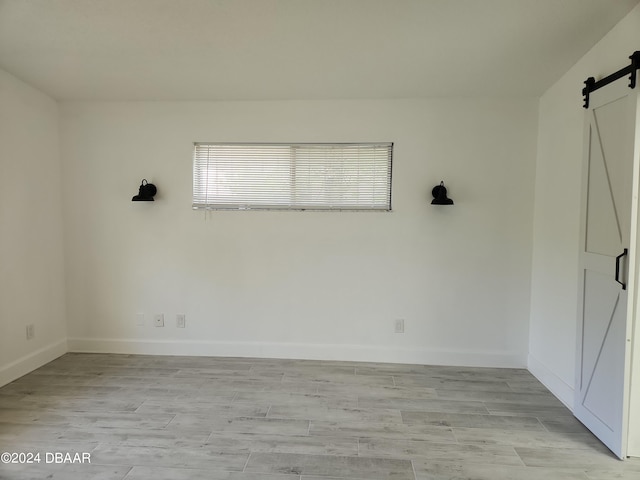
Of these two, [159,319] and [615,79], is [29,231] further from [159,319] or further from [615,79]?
[615,79]

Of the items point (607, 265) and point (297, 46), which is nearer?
point (607, 265)

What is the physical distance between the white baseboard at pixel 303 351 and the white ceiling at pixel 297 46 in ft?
7.71

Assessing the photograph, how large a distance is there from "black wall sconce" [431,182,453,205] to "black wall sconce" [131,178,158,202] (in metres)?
2.59

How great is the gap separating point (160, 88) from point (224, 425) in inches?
109

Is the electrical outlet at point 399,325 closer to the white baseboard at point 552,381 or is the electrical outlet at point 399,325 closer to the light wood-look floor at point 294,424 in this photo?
the light wood-look floor at point 294,424

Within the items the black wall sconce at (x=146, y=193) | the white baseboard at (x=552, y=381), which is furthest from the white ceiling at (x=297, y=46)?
the white baseboard at (x=552, y=381)

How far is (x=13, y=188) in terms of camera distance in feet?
9.28

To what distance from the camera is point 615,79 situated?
2.01 meters

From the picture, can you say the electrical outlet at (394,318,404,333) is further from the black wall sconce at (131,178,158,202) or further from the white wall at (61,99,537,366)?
the black wall sconce at (131,178,158,202)

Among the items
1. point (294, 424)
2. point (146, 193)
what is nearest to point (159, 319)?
point (146, 193)

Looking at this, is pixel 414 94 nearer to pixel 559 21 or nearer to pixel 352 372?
pixel 559 21

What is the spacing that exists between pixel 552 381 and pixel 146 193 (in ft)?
12.5

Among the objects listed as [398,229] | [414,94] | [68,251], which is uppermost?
[414,94]

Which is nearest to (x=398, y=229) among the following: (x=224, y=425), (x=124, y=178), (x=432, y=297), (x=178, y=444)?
(x=432, y=297)
